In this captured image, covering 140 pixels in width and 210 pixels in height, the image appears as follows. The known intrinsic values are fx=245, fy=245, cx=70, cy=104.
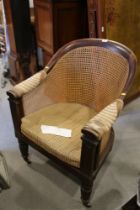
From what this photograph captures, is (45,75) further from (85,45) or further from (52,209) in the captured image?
(52,209)

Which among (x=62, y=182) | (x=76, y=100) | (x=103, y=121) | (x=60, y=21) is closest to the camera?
(x=103, y=121)

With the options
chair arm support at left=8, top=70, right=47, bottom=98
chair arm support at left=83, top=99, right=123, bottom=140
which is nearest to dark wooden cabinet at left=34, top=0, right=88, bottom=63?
chair arm support at left=8, top=70, right=47, bottom=98

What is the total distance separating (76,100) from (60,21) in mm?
824

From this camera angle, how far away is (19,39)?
2.63 m

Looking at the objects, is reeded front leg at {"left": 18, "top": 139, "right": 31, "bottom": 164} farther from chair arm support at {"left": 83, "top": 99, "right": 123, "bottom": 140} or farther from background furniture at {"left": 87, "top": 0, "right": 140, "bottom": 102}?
background furniture at {"left": 87, "top": 0, "right": 140, "bottom": 102}

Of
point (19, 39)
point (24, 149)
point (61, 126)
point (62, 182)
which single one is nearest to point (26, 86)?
point (61, 126)

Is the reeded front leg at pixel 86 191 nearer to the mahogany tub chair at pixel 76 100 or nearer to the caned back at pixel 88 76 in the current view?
the mahogany tub chair at pixel 76 100

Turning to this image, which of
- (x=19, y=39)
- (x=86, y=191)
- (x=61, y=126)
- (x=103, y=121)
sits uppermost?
(x=19, y=39)

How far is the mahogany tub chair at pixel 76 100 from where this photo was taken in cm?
138

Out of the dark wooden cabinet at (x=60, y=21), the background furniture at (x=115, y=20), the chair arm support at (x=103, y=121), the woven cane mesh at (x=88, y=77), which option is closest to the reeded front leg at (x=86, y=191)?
the chair arm support at (x=103, y=121)

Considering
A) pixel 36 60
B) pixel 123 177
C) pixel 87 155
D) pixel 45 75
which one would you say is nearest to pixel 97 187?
pixel 123 177

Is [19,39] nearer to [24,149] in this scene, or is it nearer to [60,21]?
[60,21]

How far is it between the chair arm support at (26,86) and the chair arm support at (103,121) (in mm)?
526

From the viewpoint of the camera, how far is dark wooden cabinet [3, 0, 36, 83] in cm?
251
